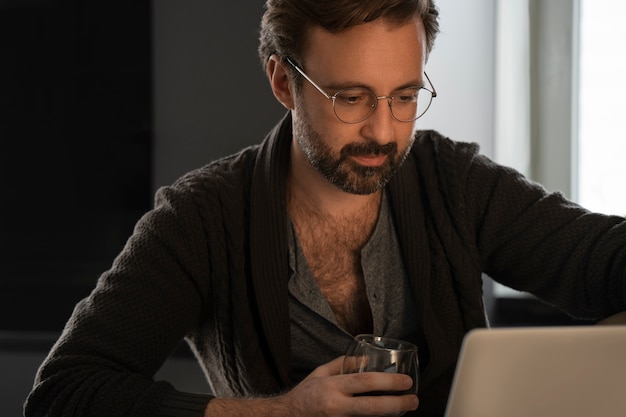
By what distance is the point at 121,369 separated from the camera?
156 cm

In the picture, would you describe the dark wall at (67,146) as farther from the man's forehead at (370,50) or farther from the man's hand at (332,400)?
the man's hand at (332,400)

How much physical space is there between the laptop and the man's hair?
0.88 meters

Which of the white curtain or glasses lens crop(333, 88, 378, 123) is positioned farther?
the white curtain

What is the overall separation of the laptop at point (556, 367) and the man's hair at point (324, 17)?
2.90ft

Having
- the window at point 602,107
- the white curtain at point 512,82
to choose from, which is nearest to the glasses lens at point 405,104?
the white curtain at point 512,82

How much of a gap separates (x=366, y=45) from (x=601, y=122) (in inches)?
81.0

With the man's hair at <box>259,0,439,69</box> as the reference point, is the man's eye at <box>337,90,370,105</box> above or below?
below

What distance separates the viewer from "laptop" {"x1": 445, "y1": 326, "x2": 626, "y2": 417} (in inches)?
36.7

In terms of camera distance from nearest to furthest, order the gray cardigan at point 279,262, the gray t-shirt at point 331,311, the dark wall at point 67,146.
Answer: the gray cardigan at point 279,262 < the gray t-shirt at point 331,311 < the dark wall at point 67,146

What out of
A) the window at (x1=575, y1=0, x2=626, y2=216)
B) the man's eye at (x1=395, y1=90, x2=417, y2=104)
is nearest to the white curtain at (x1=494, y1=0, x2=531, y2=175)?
Answer: the window at (x1=575, y1=0, x2=626, y2=216)

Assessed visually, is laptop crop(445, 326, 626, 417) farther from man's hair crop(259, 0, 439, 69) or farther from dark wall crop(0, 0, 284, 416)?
dark wall crop(0, 0, 284, 416)

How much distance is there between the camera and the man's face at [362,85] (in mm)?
1660

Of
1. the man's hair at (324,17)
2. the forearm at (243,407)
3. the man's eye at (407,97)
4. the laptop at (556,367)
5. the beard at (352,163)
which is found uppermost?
the man's hair at (324,17)

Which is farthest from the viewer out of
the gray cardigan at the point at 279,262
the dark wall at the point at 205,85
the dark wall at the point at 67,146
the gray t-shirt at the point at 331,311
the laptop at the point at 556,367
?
the dark wall at the point at 67,146
